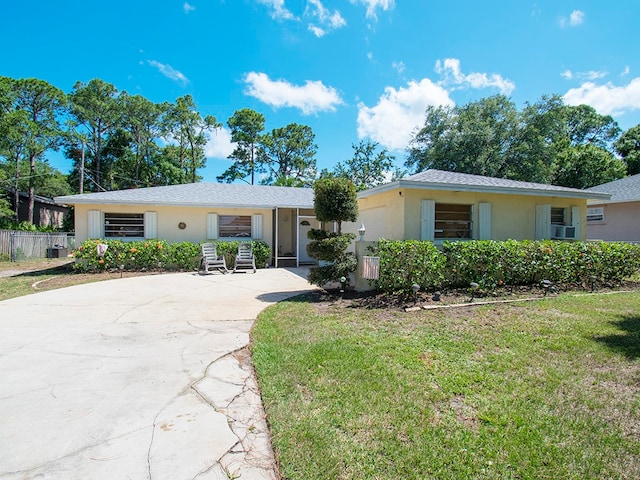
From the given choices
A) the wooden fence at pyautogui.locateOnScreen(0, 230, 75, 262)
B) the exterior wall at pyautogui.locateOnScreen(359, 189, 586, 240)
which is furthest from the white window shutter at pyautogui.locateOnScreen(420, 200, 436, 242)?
the wooden fence at pyautogui.locateOnScreen(0, 230, 75, 262)

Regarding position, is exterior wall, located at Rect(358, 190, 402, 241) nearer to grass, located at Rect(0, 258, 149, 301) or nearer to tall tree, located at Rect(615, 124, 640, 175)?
grass, located at Rect(0, 258, 149, 301)

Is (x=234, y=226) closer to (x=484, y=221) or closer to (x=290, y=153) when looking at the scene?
(x=484, y=221)

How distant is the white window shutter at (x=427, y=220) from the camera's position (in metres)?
8.64

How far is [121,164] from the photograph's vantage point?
31.6m

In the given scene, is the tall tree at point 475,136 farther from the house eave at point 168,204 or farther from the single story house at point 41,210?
the single story house at point 41,210

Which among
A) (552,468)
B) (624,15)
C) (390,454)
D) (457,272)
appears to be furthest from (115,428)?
(624,15)

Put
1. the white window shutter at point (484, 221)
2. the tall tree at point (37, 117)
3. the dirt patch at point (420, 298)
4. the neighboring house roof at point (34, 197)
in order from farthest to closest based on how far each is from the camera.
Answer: the neighboring house roof at point (34, 197) < the tall tree at point (37, 117) < the white window shutter at point (484, 221) < the dirt patch at point (420, 298)

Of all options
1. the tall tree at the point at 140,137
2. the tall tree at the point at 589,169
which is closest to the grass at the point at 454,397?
the tall tree at the point at 589,169

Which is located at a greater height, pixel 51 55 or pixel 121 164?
pixel 51 55

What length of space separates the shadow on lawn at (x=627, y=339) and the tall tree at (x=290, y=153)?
29.8 m

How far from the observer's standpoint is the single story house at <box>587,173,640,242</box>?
13414 millimetres

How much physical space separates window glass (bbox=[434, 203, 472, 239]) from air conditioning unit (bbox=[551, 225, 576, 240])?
10.2 ft

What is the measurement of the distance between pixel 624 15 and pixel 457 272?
9035 mm

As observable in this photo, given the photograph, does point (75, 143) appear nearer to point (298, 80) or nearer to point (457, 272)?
point (298, 80)
